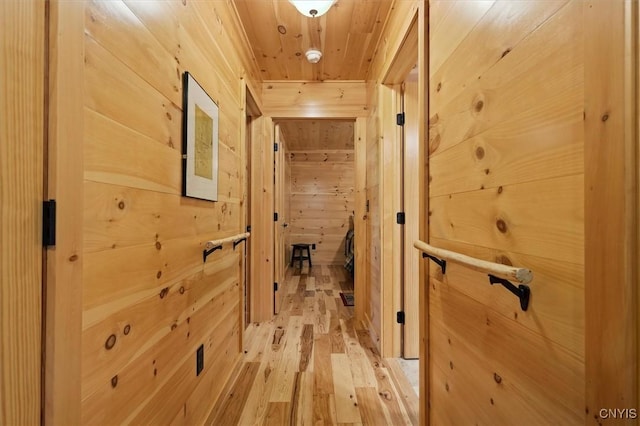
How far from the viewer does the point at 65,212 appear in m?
0.60

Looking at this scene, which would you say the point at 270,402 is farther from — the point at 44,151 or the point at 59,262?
the point at 44,151

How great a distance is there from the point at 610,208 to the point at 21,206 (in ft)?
3.62

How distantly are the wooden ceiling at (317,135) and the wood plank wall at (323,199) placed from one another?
292mm

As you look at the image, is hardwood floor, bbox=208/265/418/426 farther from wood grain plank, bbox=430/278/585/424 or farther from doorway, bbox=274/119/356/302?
doorway, bbox=274/119/356/302

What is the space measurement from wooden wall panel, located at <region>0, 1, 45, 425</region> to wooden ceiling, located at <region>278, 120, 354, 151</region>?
3.39m

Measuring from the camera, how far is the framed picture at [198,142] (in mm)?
1176

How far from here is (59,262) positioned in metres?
0.59

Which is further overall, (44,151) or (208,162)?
(208,162)

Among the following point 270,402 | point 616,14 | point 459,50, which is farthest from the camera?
point 270,402

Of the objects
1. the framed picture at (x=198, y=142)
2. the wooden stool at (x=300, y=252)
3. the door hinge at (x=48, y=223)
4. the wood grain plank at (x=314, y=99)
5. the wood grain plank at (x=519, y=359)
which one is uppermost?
the wood grain plank at (x=314, y=99)

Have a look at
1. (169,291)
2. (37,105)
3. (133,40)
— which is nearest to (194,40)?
(133,40)

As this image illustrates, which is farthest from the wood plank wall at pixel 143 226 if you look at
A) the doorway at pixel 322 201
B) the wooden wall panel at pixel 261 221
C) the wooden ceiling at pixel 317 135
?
the doorway at pixel 322 201

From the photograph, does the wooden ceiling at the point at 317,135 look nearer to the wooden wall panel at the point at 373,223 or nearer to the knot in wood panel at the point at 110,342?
the wooden wall panel at the point at 373,223

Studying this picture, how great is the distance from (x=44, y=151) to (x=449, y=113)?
1.20 meters
